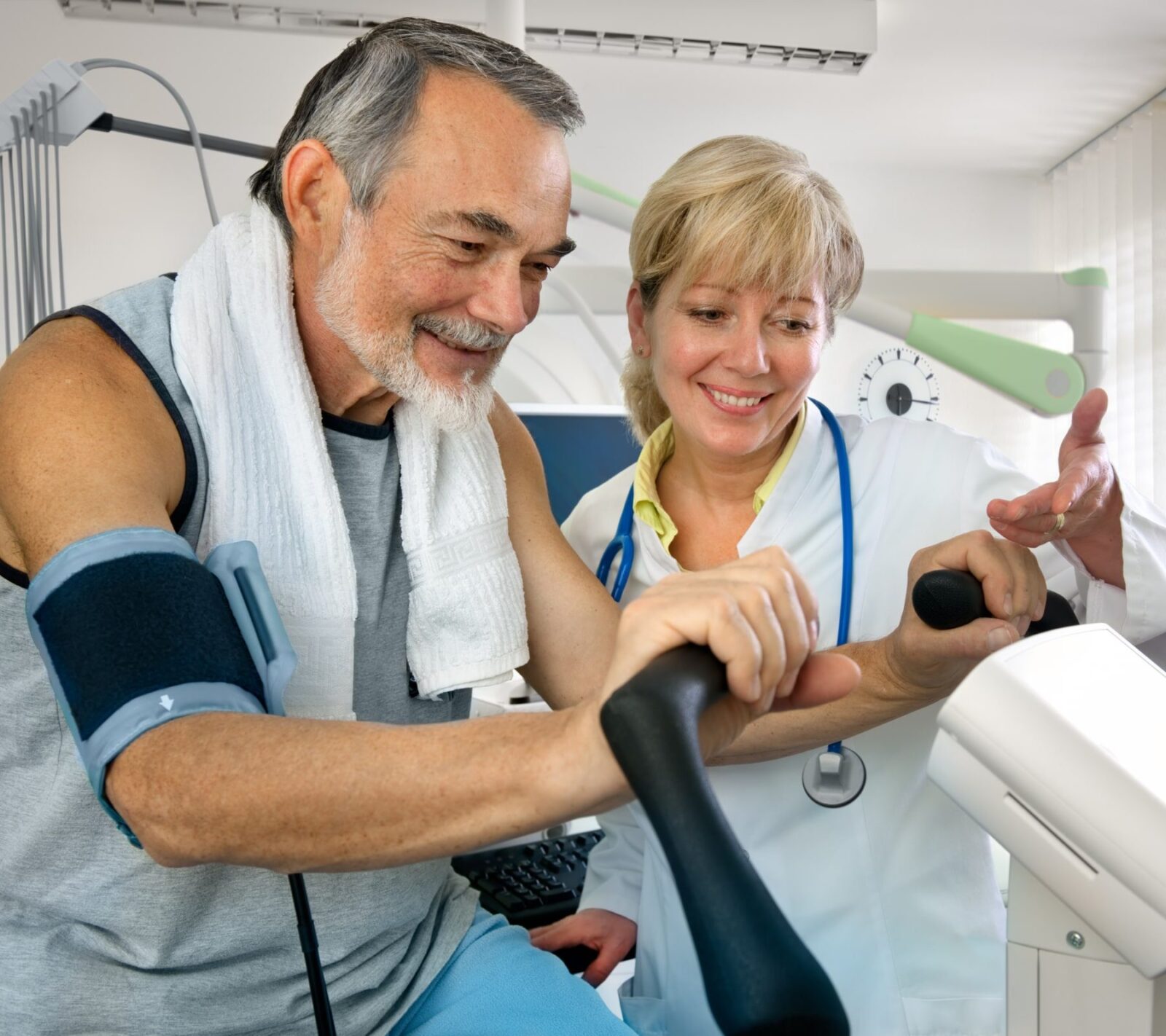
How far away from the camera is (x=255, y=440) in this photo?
0.90 meters

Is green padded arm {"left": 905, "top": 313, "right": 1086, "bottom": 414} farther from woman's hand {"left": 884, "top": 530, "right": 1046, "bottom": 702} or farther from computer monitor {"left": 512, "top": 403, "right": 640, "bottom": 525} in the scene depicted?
woman's hand {"left": 884, "top": 530, "right": 1046, "bottom": 702}

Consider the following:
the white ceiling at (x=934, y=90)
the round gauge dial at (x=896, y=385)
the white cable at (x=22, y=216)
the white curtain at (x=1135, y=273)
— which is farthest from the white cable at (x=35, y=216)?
A: the white curtain at (x=1135, y=273)

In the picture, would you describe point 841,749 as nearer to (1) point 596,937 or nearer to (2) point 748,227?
(1) point 596,937

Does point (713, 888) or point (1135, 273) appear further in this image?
point (1135, 273)

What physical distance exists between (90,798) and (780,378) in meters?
0.81

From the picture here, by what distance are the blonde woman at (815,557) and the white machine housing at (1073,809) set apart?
383mm

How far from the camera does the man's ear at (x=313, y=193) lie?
991mm

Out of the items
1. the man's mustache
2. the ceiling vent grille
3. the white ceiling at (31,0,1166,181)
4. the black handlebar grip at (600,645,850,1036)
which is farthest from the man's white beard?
the white ceiling at (31,0,1166,181)

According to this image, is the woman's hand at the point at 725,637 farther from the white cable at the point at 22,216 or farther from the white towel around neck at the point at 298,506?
the white cable at the point at 22,216

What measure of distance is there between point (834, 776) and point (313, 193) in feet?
2.59

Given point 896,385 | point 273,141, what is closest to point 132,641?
point 273,141

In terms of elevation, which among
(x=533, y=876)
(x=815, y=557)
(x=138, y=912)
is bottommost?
(x=533, y=876)

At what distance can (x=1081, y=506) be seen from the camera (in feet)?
3.30

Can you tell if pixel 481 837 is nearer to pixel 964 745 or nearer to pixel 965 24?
pixel 964 745
